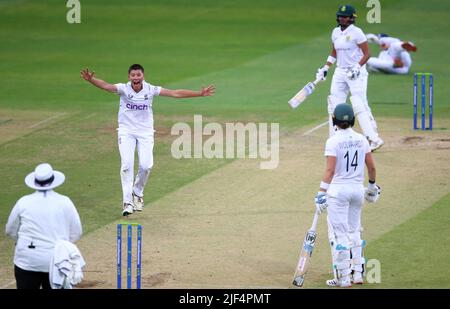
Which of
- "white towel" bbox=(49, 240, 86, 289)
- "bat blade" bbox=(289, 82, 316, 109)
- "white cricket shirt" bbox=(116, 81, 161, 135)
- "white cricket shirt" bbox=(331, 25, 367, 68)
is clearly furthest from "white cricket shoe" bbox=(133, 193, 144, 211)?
"white towel" bbox=(49, 240, 86, 289)

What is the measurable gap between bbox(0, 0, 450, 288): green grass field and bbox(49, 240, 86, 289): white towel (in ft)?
7.49

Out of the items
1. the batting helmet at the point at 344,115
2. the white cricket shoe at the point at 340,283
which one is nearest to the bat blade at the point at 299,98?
the batting helmet at the point at 344,115

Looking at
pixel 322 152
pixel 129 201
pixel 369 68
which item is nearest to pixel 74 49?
pixel 369 68

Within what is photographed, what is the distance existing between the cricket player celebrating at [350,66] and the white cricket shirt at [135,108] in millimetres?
4215

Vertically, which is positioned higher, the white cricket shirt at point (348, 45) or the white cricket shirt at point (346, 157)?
the white cricket shirt at point (348, 45)

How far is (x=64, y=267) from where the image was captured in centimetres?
1121

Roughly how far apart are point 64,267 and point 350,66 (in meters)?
10.4

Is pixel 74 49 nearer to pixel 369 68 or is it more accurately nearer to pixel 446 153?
pixel 369 68

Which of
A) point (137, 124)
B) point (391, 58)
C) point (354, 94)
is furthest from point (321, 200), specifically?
point (391, 58)

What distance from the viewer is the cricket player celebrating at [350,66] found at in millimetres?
20266

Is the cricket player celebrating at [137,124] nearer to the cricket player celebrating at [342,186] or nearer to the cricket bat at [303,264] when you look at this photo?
the cricket player celebrating at [342,186]
